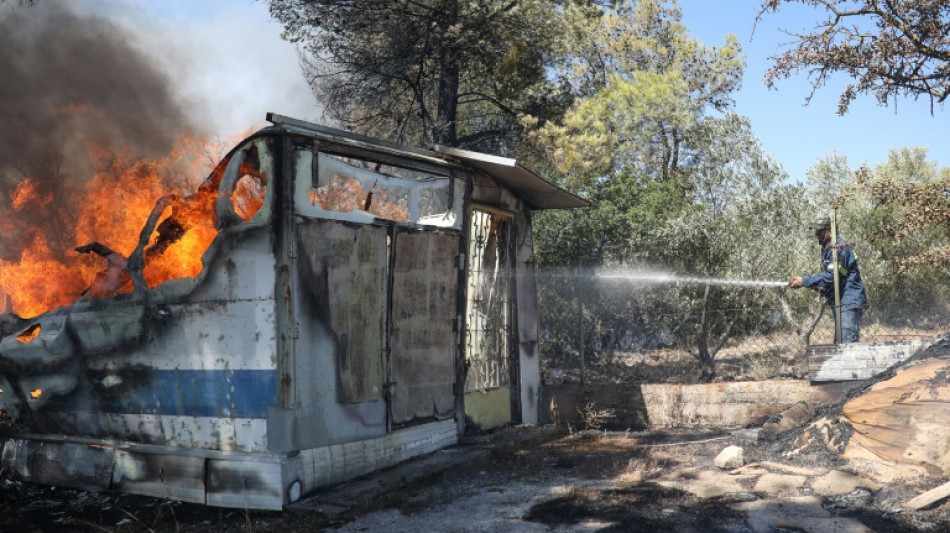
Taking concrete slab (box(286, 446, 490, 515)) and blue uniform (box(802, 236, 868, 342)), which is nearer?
concrete slab (box(286, 446, 490, 515))

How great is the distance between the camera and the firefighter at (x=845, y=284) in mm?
8773

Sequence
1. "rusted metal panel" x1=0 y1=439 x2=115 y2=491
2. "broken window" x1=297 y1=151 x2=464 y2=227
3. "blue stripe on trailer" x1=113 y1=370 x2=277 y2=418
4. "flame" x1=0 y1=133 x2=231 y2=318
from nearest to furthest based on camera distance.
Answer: "blue stripe on trailer" x1=113 y1=370 x2=277 y2=418 → "broken window" x1=297 y1=151 x2=464 y2=227 → "rusted metal panel" x1=0 y1=439 x2=115 y2=491 → "flame" x1=0 y1=133 x2=231 y2=318

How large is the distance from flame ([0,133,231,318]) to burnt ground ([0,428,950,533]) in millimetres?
2224

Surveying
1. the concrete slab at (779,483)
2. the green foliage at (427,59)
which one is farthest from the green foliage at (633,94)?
the concrete slab at (779,483)

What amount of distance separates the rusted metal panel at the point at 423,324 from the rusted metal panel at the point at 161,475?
6.40 ft

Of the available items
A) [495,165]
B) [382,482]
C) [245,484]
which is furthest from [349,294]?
[495,165]

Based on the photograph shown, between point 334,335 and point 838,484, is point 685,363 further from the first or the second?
point 334,335

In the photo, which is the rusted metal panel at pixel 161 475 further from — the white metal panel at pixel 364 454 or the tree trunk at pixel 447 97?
the tree trunk at pixel 447 97

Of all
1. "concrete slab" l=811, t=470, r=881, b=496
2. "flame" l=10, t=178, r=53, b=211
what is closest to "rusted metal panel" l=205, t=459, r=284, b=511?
"concrete slab" l=811, t=470, r=881, b=496

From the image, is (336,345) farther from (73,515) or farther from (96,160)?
(96,160)

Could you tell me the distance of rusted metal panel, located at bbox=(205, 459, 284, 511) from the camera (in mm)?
5996

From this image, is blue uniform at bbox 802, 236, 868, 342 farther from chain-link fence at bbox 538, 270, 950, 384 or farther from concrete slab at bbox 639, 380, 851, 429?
chain-link fence at bbox 538, 270, 950, 384

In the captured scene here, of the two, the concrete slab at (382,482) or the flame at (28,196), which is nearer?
the concrete slab at (382,482)

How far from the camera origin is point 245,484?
614cm
